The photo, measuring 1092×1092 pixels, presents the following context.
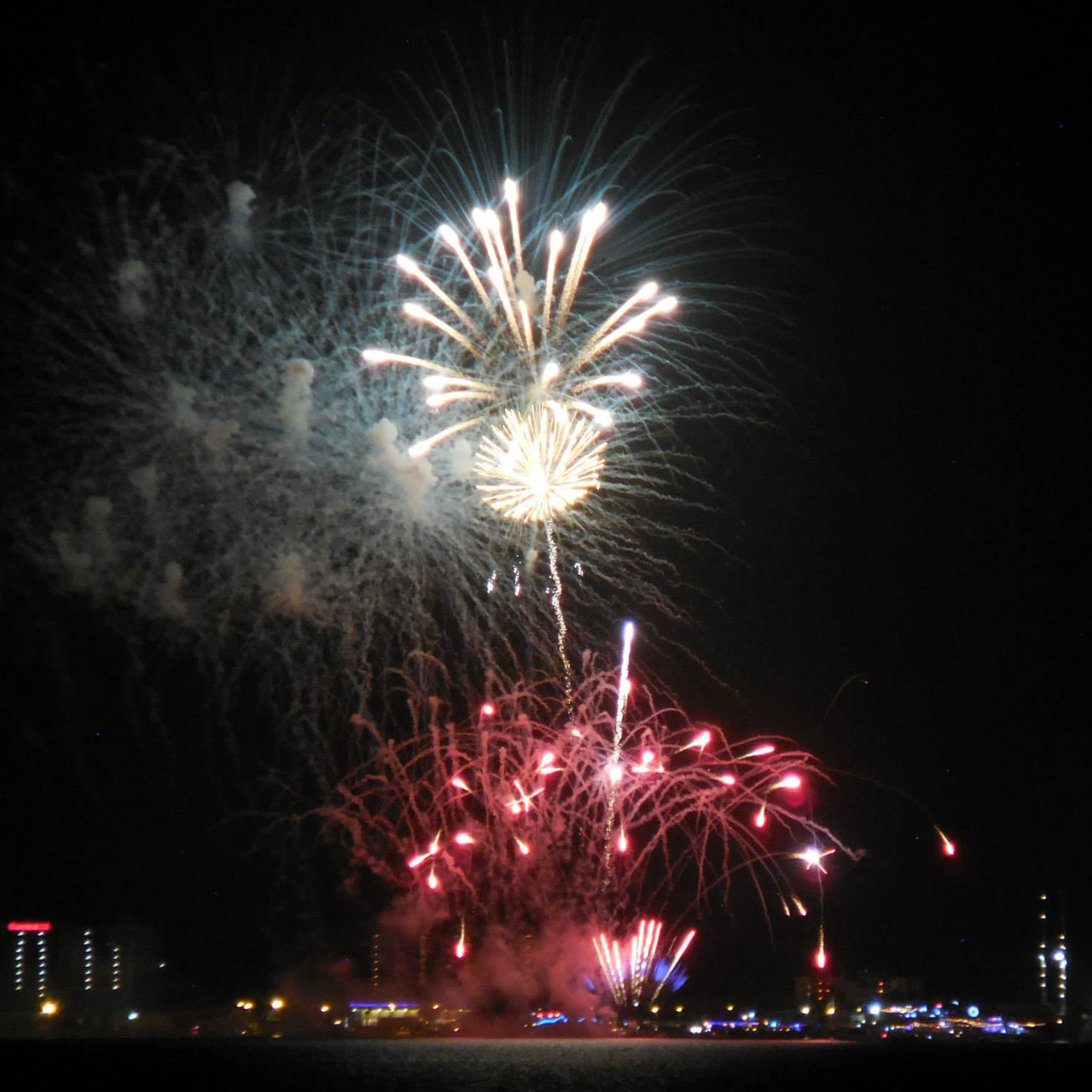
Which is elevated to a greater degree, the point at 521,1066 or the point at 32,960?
the point at 32,960

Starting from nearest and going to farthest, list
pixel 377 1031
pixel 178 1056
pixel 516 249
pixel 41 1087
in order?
pixel 516 249
pixel 41 1087
pixel 178 1056
pixel 377 1031

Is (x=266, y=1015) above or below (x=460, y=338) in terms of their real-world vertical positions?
below

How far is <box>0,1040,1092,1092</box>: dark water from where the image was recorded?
50531 millimetres

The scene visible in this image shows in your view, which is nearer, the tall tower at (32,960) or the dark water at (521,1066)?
the dark water at (521,1066)

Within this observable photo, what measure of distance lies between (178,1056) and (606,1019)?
23455mm

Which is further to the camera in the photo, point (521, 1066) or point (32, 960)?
point (32, 960)

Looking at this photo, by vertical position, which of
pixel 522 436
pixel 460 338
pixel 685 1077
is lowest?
pixel 685 1077

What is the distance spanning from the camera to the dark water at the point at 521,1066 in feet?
166

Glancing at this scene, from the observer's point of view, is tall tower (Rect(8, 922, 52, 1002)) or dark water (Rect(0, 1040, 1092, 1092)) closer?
dark water (Rect(0, 1040, 1092, 1092))

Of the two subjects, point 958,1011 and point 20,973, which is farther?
point 958,1011

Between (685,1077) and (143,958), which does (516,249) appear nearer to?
(685,1077)

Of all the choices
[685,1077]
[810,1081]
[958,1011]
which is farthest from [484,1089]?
[958,1011]

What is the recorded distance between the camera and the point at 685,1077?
55.3 meters

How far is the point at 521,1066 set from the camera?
198ft
